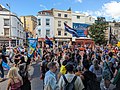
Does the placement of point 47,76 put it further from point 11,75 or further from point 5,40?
point 5,40

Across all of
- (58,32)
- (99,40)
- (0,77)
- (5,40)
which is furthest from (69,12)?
(0,77)

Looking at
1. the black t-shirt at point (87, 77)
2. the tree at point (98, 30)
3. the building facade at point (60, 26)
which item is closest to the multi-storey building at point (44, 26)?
the building facade at point (60, 26)

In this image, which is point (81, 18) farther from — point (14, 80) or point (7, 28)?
point (14, 80)

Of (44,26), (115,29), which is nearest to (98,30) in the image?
(44,26)

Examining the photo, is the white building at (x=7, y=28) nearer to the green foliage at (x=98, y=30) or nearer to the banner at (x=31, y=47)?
the green foliage at (x=98, y=30)

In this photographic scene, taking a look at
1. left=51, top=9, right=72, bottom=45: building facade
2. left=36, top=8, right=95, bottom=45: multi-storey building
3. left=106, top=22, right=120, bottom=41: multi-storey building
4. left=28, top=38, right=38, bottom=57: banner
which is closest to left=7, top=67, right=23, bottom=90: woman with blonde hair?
left=28, top=38, right=38, bottom=57: banner

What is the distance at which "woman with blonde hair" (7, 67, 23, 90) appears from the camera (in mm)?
5309

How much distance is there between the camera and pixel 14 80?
5348 mm

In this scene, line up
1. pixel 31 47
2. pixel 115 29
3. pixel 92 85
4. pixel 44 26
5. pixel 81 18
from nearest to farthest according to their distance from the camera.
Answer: pixel 92 85 → pixel 31 47 → pixel 44 26 → pixel 81 18 → pixel 115 29

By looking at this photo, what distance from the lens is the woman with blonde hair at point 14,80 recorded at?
531 centimetres

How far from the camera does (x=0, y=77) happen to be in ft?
42.9

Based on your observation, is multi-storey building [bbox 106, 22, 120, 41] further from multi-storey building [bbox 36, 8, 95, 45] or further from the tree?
the tree

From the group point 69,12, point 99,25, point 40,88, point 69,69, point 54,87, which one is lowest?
point 40,88

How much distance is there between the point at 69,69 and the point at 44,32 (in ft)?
161
